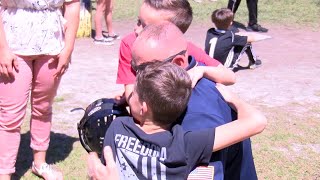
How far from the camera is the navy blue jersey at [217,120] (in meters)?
1.87

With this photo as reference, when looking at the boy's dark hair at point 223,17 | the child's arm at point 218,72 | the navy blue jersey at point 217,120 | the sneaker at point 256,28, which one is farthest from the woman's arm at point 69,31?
the sneaker at point 256,28

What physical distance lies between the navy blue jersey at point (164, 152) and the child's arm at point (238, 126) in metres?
0.03

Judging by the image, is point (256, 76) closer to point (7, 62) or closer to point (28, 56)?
point (28, 56)

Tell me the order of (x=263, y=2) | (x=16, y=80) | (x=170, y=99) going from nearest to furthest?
(x=170, y=99)
(x=16, y=80)
(x=263, y=2)

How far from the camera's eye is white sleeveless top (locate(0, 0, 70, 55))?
11.5ft

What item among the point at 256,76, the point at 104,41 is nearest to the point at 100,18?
the point at 104,41

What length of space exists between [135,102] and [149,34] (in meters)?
0.24

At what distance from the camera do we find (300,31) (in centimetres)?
1052

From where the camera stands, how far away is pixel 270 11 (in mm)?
12305

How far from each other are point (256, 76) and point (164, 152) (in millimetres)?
5652

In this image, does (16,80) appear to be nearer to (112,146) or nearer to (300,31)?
(112,146)

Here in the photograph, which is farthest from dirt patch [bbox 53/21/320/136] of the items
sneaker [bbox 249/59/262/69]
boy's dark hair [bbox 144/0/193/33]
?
boy's dark hair [bbox 144/0/193/33]

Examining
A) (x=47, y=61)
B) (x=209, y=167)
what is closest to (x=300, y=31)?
(x=47, y=61)

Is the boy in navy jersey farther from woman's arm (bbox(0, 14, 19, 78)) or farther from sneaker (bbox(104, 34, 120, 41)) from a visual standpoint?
sneaker (bbox(104, 34, 120, 41))
